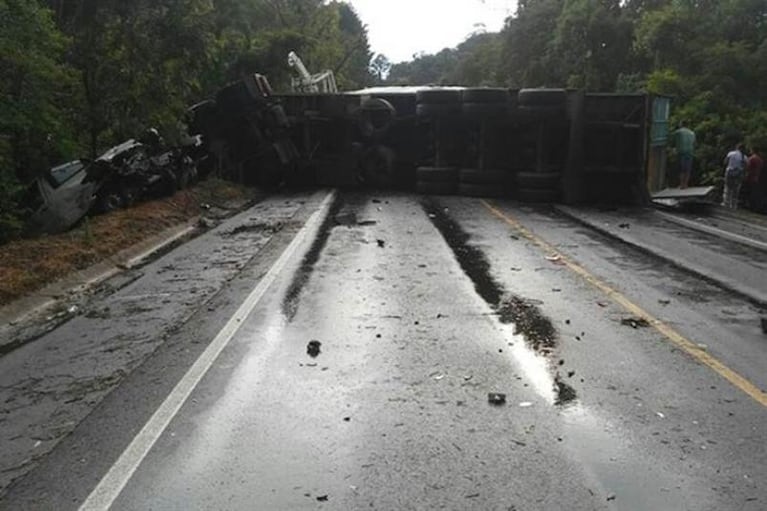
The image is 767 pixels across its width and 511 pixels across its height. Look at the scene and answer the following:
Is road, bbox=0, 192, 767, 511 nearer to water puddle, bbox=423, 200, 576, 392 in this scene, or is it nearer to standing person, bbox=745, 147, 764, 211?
water puddle, bbox=423, 200, 576, 392

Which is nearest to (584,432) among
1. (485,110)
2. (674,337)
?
(674,337)

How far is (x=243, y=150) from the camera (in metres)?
21.8

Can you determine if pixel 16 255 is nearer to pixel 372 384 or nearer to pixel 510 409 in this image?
pixel 372 384

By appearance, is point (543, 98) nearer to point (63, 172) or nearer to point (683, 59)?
point (63, 172)

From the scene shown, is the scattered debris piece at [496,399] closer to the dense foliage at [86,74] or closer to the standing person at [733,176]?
the dense foliage at [86,74]

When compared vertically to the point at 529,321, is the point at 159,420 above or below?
above

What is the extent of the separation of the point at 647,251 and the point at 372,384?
7.24m

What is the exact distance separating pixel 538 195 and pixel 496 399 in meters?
13.5

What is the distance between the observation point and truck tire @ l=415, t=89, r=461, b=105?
768 inches

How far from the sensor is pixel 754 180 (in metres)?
19.2

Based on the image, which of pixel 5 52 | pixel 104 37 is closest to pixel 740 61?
pixel 104 37

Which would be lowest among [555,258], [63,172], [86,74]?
[555,258]

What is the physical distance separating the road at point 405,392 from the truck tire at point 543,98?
322 inches


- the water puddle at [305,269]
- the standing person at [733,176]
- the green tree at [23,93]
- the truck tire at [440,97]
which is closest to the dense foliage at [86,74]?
the green tree at [23,93]
